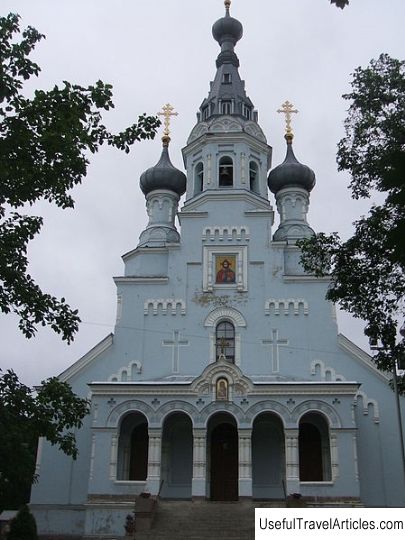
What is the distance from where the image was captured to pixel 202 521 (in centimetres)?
1794

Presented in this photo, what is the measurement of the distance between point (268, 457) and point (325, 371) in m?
3.46

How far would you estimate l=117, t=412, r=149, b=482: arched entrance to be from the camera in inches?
842

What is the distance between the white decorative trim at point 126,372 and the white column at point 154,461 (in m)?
3.19

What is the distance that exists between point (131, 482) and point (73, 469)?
3.01 meters

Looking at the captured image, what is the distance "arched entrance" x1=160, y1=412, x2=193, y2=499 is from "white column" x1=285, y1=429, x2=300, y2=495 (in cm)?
351

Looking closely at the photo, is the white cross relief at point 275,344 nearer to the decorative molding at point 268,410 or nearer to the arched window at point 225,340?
the arched window at point 225,340

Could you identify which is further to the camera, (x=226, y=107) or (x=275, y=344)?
(x=226, y=107)

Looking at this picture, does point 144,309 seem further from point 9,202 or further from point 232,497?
point 9,202

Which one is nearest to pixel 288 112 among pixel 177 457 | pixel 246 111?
pixel 246 111

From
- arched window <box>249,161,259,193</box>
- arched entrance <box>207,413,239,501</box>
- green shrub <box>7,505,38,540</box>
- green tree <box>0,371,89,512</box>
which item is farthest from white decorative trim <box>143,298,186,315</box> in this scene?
green tree <box>0,371,89,512</box>

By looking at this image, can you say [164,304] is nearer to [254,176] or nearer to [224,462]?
[224,462]

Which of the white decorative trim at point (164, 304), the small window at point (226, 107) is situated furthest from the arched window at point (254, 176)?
the white decorative trim at point (164, 304)

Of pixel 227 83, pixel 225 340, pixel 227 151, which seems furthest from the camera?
pixel 227 83

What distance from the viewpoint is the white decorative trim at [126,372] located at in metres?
23.0
